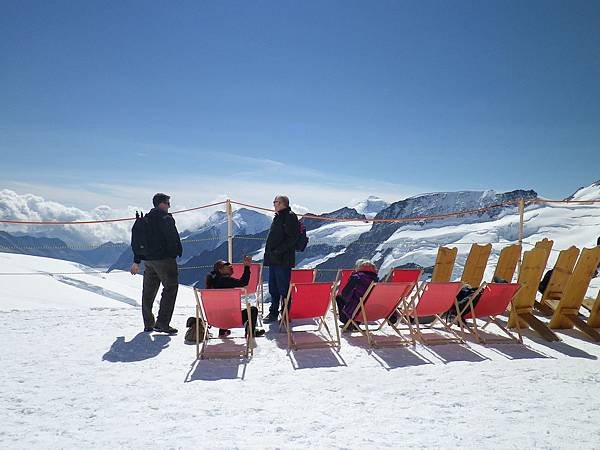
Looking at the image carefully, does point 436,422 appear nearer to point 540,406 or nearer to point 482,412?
point 482,412

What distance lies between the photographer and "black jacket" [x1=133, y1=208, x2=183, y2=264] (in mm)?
6125

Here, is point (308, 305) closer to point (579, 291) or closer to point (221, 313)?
point (221, 313)

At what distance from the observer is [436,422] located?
10.9ft

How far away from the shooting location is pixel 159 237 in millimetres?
6160

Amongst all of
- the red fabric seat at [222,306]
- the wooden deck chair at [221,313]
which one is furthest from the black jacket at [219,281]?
the red fabric seat at [222,306]

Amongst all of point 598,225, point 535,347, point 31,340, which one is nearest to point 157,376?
point 31,340

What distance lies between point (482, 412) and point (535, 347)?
8.08 feet

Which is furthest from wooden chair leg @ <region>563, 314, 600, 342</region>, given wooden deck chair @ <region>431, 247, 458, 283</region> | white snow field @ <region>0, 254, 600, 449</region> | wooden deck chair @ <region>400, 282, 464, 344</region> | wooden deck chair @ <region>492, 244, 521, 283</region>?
wooden deck chair @ <region>431, 247, 458, 283</region>

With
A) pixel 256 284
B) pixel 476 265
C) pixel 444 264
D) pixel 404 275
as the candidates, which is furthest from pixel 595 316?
pixel 256 284

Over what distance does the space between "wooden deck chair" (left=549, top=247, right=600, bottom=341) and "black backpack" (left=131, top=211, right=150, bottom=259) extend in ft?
18.8

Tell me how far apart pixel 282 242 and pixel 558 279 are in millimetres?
4234

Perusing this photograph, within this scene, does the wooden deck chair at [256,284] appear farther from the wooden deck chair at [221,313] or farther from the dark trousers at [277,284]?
the wooden deck chair at [221,313]

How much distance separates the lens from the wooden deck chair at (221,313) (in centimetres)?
510

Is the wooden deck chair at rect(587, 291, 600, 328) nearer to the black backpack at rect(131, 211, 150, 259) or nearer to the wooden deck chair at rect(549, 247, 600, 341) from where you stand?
the wooden deck chair at rect(549, 247, 600, 341)
